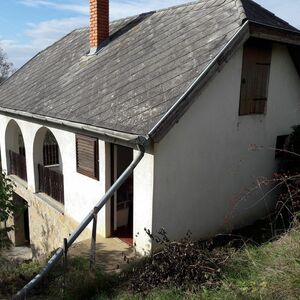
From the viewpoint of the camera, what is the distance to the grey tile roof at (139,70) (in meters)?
6.21

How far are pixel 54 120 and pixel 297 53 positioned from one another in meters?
5.88

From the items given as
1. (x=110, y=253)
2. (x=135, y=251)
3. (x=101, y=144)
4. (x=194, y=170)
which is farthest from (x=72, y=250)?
(x=194, y=170)

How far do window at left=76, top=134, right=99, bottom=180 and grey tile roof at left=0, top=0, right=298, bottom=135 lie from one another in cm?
52

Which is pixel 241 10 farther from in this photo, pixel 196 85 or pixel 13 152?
pixel 13 152

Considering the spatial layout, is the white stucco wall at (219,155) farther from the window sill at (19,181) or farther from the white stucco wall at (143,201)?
the window sill at (19,181)

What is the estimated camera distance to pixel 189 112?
6230 millimetres

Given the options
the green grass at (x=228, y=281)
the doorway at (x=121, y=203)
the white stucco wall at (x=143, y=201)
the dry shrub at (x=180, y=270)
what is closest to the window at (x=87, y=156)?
the doorway at (x=121, y=203)

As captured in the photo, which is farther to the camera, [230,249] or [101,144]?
[101,144]

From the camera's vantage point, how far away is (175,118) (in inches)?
226

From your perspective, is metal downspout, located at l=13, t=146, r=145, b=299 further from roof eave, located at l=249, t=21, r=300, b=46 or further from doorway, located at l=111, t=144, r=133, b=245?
roof eave, located at l=249, t=21, r=300, b=46

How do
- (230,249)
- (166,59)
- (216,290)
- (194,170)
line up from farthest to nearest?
(166,59) → (194,170) → (230,249) → (216,290)

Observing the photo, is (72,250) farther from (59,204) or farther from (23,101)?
(23,101)

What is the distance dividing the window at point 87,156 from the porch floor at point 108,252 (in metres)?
1.38

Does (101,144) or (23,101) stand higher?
(23,101)
